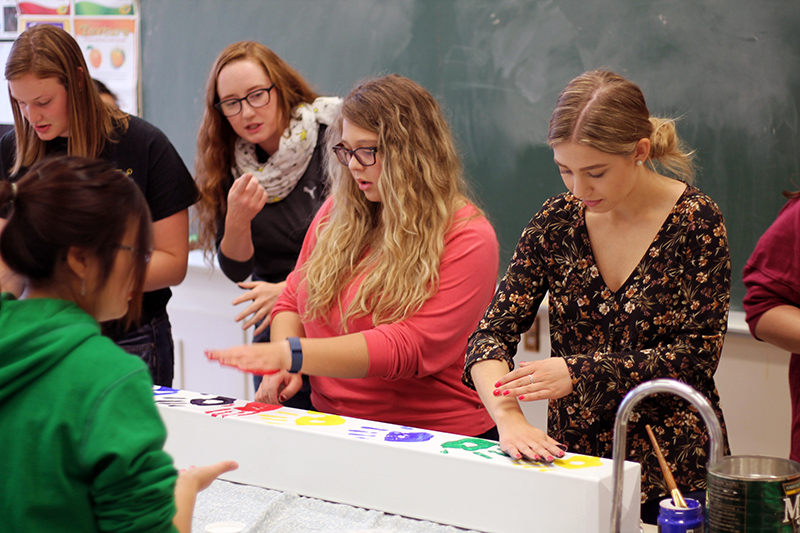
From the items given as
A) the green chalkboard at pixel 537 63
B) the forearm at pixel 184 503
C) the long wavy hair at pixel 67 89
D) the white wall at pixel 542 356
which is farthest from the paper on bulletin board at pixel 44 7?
the forearm at pixel 184 503

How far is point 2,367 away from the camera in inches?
34.5

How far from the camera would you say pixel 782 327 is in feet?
5.49

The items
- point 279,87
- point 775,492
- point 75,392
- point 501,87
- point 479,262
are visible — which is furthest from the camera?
point 501,87

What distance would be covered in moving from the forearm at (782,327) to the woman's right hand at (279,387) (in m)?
1.01

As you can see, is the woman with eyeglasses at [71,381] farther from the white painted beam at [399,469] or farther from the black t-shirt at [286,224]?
the black t-shirt at [286,224]

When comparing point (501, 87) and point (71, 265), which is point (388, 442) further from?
point (501, 87)

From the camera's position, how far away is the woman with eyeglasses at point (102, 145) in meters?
1.92

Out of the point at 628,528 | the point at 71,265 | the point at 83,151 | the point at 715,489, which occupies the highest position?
the point at 83,151

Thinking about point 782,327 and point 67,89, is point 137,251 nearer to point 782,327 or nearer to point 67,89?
point 67,89

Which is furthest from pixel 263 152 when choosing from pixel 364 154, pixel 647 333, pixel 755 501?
pixel 755 501

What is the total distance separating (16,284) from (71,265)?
0.10 metres

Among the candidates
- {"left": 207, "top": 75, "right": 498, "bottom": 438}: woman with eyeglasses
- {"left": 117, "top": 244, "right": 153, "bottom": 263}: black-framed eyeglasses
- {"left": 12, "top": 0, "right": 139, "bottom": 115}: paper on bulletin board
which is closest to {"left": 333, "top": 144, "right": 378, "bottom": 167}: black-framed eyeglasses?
{"left": 207, "top": 75, "right": 498, "bottom": 438}: woman with eyeglasses

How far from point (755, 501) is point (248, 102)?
1710 millimetres

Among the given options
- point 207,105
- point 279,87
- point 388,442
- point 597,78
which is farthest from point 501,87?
point 388,442
